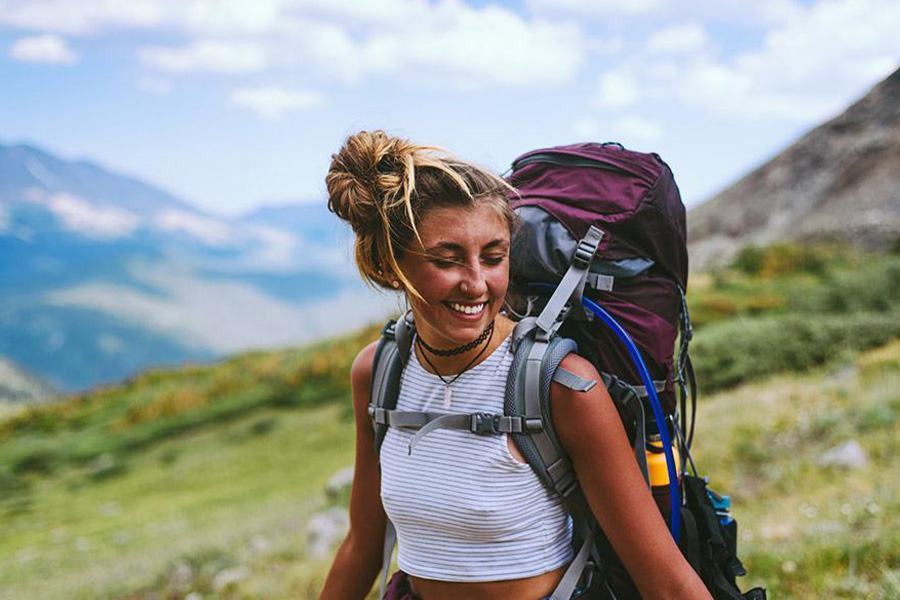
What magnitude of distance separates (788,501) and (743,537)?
1102 millimetres

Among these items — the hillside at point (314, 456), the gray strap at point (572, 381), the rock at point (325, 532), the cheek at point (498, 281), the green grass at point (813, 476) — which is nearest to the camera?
the gray strap at point (572, 381)

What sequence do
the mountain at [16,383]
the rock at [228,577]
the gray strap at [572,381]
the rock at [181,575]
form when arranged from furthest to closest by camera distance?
the mountain at [16,383] → the rock at [181,575] → the rock at [228,577] → the gray strap at [572,381]

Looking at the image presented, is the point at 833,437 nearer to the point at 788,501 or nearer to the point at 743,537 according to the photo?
the point at 788,501

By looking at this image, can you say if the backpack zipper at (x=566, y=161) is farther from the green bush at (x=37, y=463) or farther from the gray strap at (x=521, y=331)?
the green bush at (x=37, y=463)

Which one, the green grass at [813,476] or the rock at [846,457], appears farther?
the rock at [846,457]

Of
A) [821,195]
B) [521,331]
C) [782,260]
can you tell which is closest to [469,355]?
[521,331]

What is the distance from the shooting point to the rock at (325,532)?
282 inches

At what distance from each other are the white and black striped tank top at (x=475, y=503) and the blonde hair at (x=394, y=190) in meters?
0.32

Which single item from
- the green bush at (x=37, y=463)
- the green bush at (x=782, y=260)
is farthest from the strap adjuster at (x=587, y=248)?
the green bush at (x=782, y=260)

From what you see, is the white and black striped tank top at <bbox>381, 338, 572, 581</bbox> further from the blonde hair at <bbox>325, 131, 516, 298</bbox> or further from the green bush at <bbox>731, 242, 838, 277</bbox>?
the green bush at <bbox>731, 242, 838, 277</bbox>

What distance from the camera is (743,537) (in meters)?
4.92

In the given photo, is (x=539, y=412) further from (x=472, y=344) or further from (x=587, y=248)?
(x=587, y=248)

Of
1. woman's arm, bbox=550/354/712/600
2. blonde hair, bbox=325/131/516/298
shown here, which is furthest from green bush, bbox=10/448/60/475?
woman's arm, bbox=550/354/712/600

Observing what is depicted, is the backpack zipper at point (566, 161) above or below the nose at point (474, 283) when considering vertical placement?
above
